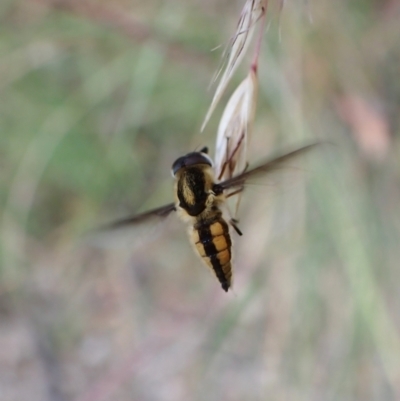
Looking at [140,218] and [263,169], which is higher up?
[140,218]

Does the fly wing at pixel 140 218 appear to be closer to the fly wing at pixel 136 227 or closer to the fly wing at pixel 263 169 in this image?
the fly wing at pixel 136 227

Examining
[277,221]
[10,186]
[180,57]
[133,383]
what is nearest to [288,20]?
[180,57]

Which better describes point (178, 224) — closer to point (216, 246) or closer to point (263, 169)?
point (216, 246)

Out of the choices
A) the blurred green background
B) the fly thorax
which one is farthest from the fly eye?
the blurred green background

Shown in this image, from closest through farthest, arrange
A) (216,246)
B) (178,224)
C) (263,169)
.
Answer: (263,169), (216,246), (178,224)

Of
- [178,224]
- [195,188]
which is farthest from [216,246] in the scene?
[178,224]

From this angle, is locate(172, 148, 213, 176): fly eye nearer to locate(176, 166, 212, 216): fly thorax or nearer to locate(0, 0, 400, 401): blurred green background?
locate(176, 166, 212, 216): fly thorax

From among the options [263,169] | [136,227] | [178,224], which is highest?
[178,224]
